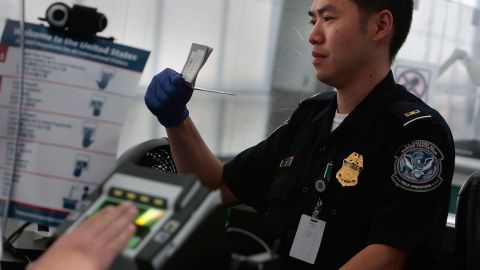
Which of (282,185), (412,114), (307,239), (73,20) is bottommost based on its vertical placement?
(307,239)

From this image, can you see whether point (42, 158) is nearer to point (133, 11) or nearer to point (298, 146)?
point (298, 146)

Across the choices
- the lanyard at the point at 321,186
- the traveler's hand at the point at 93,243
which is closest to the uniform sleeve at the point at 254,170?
the lanyard at the point at 321,186

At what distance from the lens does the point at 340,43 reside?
1526 millimetres

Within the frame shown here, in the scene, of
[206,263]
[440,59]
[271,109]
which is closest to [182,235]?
[206,263]

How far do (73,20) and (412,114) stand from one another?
2.65ft

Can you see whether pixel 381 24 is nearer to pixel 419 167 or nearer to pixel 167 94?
pixel 419 167

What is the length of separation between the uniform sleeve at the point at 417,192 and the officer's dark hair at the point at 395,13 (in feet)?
0.88

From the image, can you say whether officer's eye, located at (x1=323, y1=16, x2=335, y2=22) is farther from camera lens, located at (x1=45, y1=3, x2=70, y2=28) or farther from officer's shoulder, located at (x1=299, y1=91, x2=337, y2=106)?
camera lens, located at (x1=45, y1=3, x2=70, y2=28)

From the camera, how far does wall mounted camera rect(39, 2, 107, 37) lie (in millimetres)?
1048

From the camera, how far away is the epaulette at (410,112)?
1.45 metres

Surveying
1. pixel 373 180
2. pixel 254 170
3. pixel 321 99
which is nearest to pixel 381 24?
pixel 321 99

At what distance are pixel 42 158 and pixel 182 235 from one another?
0.36 meters

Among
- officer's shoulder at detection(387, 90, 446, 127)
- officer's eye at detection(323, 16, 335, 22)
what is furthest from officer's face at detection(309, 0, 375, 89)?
officer's shoulder at detection(387, 90, 446, 127)

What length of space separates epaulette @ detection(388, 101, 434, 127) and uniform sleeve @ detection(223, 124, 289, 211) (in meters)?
0.34
